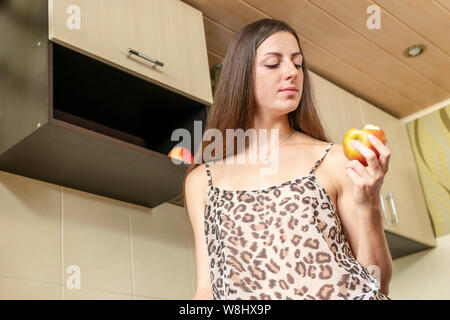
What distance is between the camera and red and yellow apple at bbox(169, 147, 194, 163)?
5.94 feet

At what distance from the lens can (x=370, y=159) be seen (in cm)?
88

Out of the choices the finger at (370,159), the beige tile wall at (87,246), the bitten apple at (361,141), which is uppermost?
the beige tile wall at (87,246)

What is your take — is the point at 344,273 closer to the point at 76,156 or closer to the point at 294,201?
the point at 294,201

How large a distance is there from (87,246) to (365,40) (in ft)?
4.56

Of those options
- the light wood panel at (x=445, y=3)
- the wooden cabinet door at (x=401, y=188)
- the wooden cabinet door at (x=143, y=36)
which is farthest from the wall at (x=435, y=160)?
the wooden cabinet door at (x=143, y=36)

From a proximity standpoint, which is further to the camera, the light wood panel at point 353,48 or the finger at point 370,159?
the light wood panel at point 353,48

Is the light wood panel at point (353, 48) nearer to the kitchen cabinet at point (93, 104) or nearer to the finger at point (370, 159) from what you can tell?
the kitchen cabinet at point (93, 104)

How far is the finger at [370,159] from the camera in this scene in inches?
34.4

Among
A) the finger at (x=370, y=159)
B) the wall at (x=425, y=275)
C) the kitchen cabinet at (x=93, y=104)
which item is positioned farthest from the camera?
the wall at (x=425, y=275)

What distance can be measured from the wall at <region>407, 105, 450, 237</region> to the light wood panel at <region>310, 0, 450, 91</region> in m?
0.19

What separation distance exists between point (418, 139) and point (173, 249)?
1484 mm

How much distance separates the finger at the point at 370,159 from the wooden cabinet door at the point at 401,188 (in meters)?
1.56
